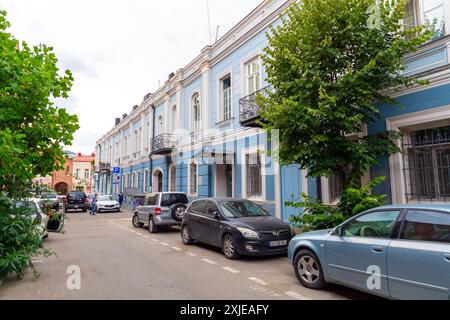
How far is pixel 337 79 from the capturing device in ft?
24.6

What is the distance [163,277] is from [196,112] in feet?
46.5

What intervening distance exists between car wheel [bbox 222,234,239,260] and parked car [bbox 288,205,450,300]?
95.0 inches

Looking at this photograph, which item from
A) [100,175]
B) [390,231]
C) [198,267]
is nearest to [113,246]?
[198,267]

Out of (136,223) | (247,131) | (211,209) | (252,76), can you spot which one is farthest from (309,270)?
(136,223)

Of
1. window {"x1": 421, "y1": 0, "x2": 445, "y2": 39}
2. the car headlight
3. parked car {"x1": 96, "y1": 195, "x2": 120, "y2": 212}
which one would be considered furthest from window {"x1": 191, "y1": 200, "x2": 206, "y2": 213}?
parked car {"x1": 96, "y1": 195, "x2": 120, "y2": 212}

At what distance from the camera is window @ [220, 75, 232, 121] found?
52.7 feet

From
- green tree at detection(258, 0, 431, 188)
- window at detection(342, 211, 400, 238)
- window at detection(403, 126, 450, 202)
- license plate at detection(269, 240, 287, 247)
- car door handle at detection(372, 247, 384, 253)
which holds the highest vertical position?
green tree at detection(258, 0, 431, 188)

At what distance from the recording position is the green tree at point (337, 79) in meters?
7.05

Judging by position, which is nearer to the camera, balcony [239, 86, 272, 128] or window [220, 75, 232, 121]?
balcony [239, 86, 272, 128]

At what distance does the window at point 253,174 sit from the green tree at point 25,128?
8.47 metres

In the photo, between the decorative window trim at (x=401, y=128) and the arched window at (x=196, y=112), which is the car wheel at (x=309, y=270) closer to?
the decorative window trim at (x=401, y=128)

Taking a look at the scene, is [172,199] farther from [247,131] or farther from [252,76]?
[252,76]

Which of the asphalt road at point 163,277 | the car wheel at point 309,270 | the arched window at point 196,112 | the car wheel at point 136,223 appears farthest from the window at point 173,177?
the car wheel at point 309,270

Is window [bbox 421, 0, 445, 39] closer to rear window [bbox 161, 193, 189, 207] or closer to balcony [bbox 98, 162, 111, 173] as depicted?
rear window [bbox 161, 193, 189, 207]
